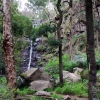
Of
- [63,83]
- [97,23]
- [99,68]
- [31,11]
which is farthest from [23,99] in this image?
[31,11]

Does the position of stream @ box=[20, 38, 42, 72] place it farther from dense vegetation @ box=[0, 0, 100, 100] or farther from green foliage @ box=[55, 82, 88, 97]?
green foliage @ box=[55, 82, 88, 97]

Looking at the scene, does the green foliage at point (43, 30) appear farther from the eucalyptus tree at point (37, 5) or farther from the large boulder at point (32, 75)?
the eucalyptus tree at point (37, 5)

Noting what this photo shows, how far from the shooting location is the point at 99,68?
13.0 meters

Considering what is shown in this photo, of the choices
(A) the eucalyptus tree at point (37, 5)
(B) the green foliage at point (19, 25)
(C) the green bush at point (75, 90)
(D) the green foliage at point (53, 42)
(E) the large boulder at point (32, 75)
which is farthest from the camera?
(A) the eucalyptus tree at point (37, 5)

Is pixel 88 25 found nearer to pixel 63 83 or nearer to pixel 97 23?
pixel 63 83

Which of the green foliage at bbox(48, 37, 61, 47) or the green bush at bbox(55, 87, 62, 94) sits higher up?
the green foliage at bbox(48, 37, 61, 47)

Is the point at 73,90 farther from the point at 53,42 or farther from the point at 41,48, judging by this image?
the point at 41,48

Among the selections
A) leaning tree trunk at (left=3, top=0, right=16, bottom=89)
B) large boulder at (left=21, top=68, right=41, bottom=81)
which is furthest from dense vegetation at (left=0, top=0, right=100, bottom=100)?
large boulder at (left=21, top=68, right=41, bottom=81)

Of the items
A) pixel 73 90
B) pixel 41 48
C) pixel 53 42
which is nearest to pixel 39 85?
pixel 73 90

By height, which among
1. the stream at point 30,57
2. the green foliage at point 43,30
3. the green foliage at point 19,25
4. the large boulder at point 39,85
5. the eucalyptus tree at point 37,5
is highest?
the eucalyptus tree at point 37,5

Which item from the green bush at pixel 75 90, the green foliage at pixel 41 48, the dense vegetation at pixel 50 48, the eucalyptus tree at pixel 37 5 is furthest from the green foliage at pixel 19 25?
the eucalyptus tree at pixel 37 5

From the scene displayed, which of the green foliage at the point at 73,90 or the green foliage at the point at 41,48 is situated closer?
the green foliage at the point at 73,90

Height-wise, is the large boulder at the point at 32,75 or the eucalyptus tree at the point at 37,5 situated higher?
the eucalyptus tree at the point at 37,5

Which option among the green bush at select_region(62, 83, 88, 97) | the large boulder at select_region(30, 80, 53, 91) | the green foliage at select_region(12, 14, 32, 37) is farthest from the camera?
the green foliage at select_region(12, 14, 32, 37)
